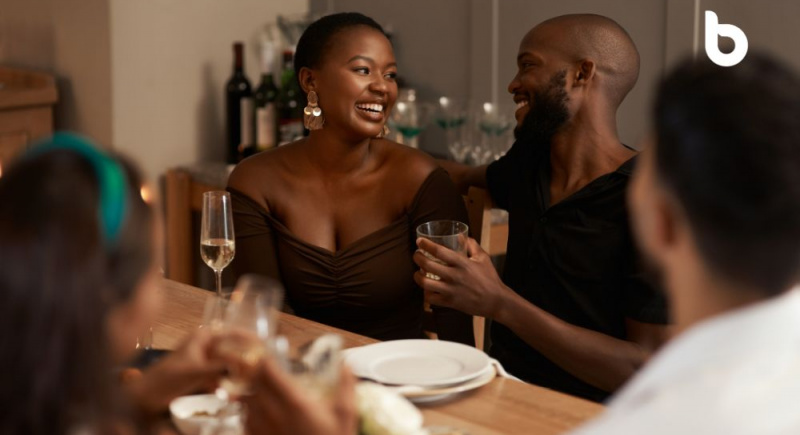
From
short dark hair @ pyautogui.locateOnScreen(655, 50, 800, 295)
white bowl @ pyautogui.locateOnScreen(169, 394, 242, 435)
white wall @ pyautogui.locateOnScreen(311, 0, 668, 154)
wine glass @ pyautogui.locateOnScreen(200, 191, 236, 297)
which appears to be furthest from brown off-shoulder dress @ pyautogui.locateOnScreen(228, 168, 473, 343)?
short dark hair @ pyautogui.locateOnScreen(655, 50, 800, 295)

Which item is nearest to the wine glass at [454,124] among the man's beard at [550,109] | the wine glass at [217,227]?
the man's beard at [550,109]

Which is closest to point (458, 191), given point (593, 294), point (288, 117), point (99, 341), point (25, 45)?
point (593, 294)

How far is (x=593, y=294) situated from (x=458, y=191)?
478 millimetres

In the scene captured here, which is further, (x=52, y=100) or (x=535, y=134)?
(x=52, y=100)

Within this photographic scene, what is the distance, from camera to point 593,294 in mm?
2293

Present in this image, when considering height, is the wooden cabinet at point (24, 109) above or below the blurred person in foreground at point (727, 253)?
below

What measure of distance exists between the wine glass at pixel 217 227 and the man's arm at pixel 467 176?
0.75 metres

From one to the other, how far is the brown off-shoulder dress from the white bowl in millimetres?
860

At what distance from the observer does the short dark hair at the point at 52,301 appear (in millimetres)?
991

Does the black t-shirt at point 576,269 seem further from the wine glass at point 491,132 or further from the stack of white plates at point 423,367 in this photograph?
the wine glass at point 491,132

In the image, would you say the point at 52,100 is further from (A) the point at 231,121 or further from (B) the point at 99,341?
(B) the point at 99,341

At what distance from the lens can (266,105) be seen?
3914mm

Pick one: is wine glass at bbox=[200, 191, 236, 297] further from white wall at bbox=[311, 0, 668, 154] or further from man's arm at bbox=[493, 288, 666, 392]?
white wall at bbox=[311, 0, 668, 154]

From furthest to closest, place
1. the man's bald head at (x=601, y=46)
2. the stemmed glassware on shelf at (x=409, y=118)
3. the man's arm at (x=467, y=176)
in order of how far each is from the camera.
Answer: the stemmed glassware on shelf at (x=409, y=118) < the man's arm at (x=467, y=176) < the man's bald head at (x=601, y=46)
